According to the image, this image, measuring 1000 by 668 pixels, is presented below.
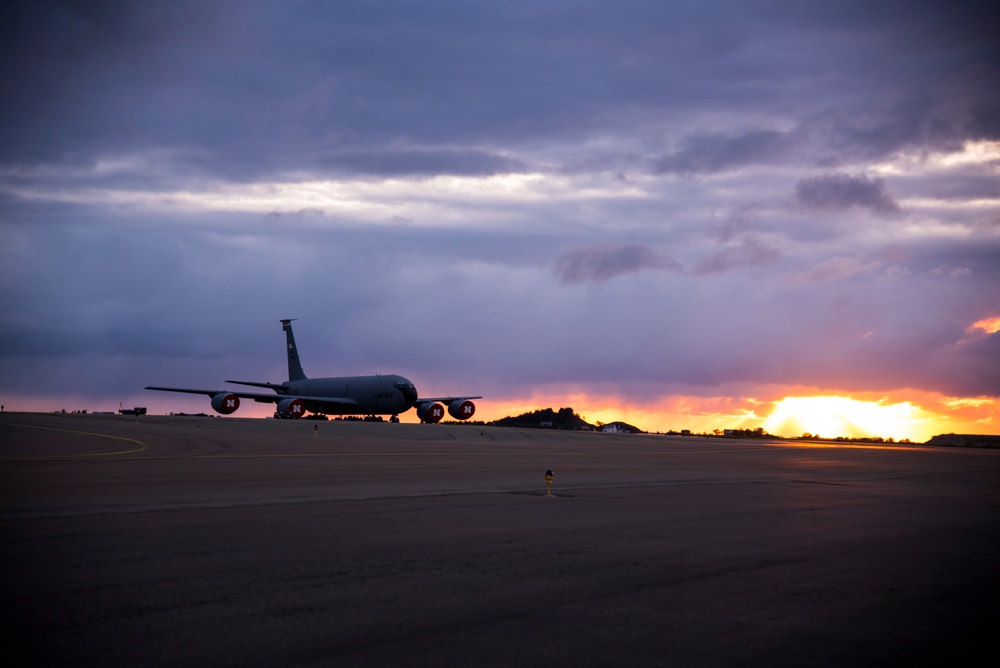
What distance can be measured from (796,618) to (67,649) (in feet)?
20.1

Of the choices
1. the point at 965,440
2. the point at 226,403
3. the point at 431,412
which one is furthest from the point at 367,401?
the point at 965,440

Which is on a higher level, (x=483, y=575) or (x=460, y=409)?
(x=460, y=409)

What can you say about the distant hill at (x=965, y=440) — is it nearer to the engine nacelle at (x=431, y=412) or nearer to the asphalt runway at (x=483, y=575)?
the engine nacelle at (x=431, y=412)

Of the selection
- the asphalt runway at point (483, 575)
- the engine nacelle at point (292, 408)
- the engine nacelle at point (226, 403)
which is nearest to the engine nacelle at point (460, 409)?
the engine nacelle at point (292, 408)

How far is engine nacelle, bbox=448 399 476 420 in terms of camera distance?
279 feet

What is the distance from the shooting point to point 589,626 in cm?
754

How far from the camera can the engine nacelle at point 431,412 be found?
274 feet

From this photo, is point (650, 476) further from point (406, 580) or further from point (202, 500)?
point (406, 580)

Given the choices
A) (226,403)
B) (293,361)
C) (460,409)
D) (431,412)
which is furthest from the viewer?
(293,361)

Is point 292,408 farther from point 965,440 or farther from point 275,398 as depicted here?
point 965,440

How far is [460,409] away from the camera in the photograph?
84.9 metres

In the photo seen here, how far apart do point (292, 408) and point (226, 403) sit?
6.06 m

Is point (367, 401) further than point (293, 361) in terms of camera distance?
No

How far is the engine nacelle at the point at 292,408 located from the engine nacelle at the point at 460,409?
14.1m
